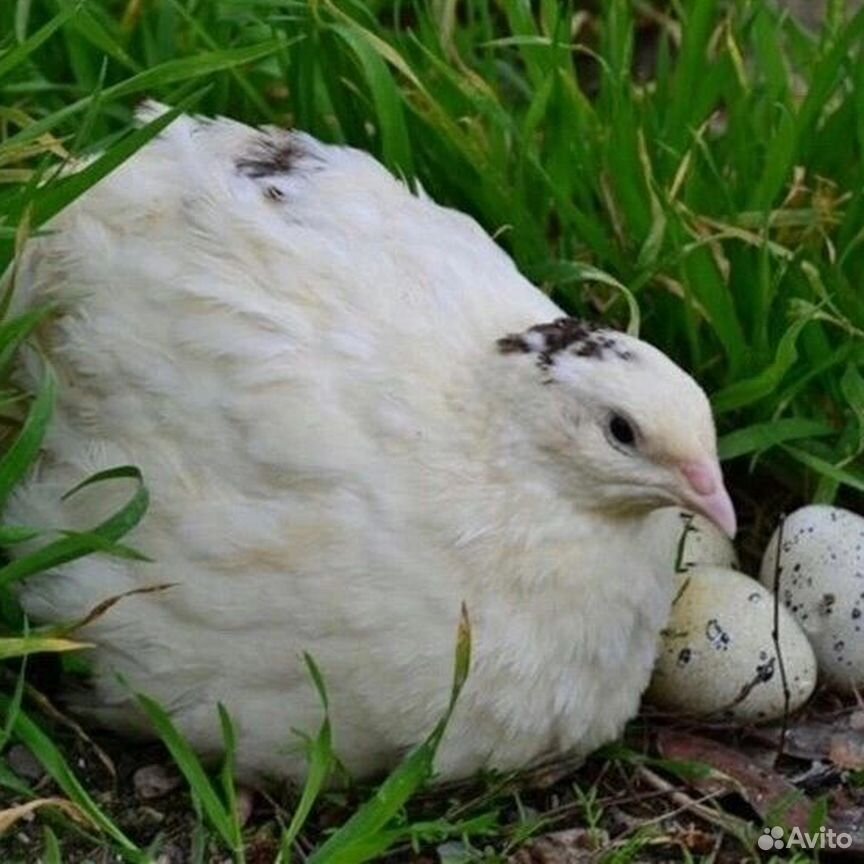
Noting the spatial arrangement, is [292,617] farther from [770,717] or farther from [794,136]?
[794,136]

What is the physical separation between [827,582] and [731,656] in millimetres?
182

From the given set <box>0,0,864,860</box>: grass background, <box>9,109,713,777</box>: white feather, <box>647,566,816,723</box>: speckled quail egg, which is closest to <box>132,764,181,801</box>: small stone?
<box>9,109,713,777</box>: white feather

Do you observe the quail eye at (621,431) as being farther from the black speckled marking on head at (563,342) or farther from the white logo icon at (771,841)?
the white logo icon at (771,841)

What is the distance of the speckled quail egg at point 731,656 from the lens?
3.13m

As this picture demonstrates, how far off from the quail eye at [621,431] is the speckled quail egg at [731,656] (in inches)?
15.4

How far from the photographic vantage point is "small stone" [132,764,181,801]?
3.04 meters

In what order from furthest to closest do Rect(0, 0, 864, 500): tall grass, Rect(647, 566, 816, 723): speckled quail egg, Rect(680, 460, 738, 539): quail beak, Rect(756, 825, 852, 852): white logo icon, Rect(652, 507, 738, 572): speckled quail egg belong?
Rect(0, 0, 864, 500): tall grass < Rect(652, 507, 738, 572): speckled quail egg < Rect(647, 566, 816, 723): speckled quail egg < Rect(756, 825, 852, 852): white logo icon < Rect(680, 460, 738, 539): quail beak

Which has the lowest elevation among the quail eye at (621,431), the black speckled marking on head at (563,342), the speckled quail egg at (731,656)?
the speckled quail egg at (731,656)

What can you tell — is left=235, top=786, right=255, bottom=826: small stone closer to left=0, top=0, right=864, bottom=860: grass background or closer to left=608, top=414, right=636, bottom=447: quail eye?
left=608, top=414, right=636, bottom=447: quail eye

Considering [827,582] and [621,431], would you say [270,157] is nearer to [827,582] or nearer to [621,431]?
[621,431]

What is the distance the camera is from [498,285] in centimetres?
308

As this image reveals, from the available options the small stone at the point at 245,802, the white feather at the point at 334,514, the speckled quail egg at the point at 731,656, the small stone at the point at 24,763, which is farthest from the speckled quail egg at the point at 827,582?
the small stone at the point at 24,763

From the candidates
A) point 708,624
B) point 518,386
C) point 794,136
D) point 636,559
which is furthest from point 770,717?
point 794,136

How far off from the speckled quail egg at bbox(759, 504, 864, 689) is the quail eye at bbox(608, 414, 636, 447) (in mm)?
462
